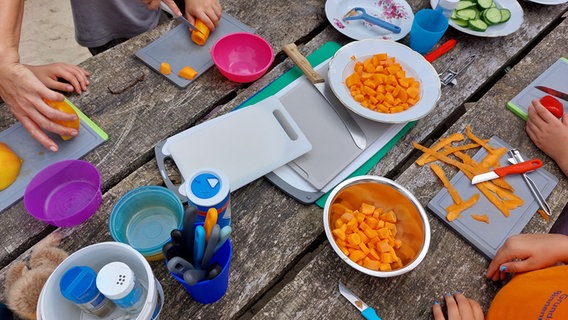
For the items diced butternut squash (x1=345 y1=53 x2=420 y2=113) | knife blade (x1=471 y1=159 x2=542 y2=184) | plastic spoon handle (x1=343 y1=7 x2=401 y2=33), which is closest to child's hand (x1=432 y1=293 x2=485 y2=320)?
knife blade (x1=471 y1=159 x2=542 y2=184)

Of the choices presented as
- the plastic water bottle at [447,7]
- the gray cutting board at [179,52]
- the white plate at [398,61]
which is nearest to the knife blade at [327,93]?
the white plate at [398,61]

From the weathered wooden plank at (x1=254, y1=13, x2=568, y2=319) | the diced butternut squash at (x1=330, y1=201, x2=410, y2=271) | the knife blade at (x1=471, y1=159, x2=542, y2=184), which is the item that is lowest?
the weathered wooden plank at (x1=254, y1=13, x2=568, y2=319)

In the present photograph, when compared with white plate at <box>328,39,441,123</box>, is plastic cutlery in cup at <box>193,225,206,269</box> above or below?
above

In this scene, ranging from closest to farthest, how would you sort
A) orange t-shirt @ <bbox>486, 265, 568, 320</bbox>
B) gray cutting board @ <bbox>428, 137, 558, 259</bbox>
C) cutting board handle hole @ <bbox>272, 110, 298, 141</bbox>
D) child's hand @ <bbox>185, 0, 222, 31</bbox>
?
1. orange t-shirt @ <bbox>486, 265, 568, 320</bbox>
2. gray cutting board @ <bbox>428, 137, 558, 259</bbox>
3. cutting board handle hole @ <bbox>272, 110, 298, 141</bbox>
4. child's hand @ <bbox>185, 0, 222, 31</bbox>

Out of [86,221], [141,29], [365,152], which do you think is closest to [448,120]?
[365,152]

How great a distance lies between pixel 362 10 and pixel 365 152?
0.65 meters

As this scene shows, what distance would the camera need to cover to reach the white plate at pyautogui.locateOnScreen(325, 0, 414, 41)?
1482 millimetres

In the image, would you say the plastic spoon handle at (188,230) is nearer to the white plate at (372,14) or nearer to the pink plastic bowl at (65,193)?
the pink plastic bowl at (65,193)

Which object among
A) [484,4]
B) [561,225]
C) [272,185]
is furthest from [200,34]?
[561,225]

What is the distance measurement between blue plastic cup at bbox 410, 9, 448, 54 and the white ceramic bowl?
0.63 metres

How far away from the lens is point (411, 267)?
3.06 ft

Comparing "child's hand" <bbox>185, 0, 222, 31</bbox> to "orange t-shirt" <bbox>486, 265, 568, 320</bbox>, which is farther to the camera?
"child's hand" <bbox>185, 0, 222, 31</bbox>

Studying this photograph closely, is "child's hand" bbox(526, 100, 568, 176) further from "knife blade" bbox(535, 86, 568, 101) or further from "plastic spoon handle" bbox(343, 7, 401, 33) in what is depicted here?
"plastic spoon handle" bbox(343, 7, 401, 33)

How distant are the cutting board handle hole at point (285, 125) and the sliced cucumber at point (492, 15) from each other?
92 centimetres
